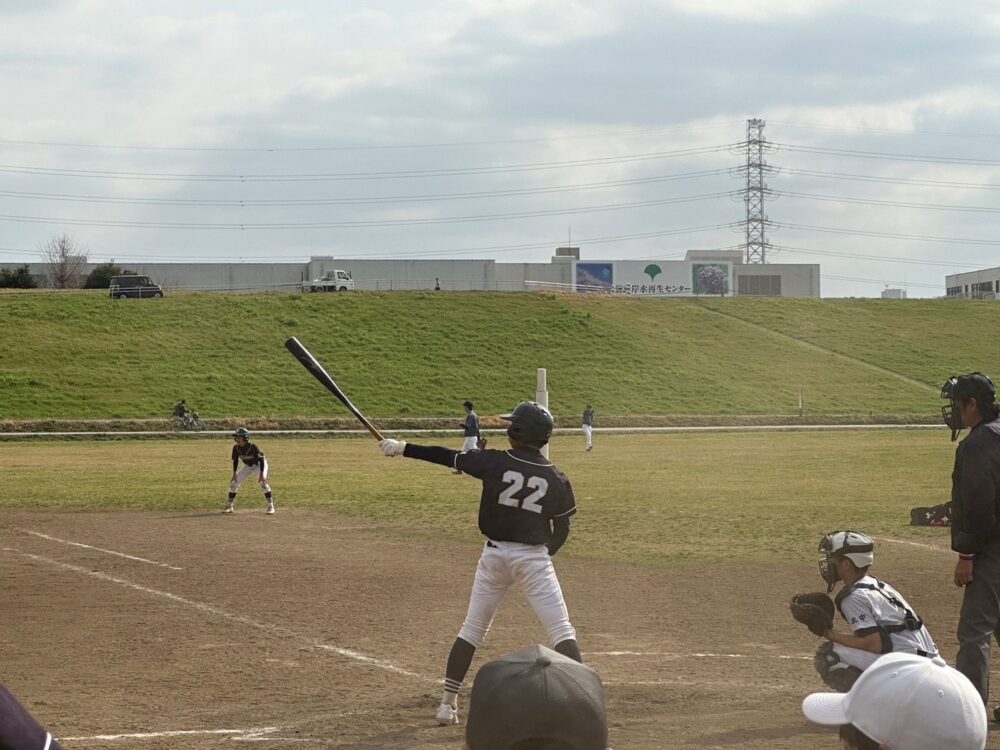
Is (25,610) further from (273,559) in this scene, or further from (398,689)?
(398,689)

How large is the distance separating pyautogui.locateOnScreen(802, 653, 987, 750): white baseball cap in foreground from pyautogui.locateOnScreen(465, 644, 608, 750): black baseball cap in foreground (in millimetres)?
700

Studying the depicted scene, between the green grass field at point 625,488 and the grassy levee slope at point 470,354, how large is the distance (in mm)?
14883

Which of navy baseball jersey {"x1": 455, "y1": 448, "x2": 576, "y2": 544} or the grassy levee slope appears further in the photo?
the grassy levee slope

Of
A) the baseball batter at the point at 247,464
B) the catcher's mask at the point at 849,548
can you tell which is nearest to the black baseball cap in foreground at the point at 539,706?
the catcher's mask at the point at 849,548

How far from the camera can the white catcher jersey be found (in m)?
7.16

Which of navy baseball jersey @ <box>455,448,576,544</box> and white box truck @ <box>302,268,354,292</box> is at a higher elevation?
white box truck @ <box>302,268,354,292</box>

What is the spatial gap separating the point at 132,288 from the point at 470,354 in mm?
27157

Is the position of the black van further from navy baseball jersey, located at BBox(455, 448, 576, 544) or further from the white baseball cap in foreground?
the white baseball cap in foreground

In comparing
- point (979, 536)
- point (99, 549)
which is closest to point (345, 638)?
point (979, 536)

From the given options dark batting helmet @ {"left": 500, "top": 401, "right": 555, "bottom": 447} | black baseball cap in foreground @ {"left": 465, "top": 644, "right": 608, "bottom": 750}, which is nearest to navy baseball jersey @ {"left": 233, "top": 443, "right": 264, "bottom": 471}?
dark batting helmet @ {"left": 500, "top": 401, "right": 555, "bottom": 447}

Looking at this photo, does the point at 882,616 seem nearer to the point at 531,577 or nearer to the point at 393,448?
the point at 531,577

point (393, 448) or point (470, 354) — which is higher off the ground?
point (470, 354)

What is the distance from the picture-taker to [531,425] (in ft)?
27.9

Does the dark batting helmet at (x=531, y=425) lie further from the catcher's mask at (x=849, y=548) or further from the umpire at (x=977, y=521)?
the umpire at (x=977, y=521)
